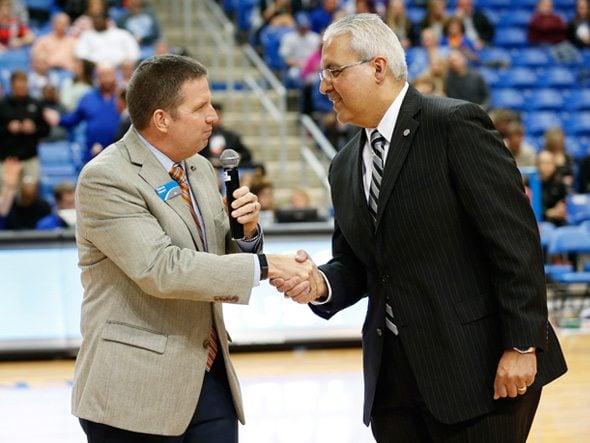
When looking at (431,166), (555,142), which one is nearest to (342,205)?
(431,166)

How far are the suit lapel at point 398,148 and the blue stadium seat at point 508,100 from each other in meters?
9.94

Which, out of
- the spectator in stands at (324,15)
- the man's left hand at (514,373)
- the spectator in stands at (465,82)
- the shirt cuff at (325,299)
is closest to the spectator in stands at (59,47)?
the spectator in stands at (324,15)

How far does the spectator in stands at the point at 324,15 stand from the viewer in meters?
12.6

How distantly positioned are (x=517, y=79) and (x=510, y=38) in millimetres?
1146

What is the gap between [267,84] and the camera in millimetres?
12727

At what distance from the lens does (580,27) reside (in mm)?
14266

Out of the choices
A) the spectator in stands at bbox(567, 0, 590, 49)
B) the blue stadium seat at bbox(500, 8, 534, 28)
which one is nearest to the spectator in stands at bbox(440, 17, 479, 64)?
the blue stadium seat at bbox(500, 8, 534, 28)

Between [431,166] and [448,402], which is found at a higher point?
[431,166]

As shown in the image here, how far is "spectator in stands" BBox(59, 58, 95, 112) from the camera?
34.3ft

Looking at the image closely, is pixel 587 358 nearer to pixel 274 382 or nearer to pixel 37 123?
pixel 274 382

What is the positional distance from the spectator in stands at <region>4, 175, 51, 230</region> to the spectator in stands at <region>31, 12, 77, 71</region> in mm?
2497

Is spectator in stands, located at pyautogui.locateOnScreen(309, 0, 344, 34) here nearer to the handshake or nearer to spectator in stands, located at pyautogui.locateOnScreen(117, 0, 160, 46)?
spectator in stands, located at pyautogui.locateOnScreen(117, 0, 160, 46)

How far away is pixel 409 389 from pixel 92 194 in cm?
118

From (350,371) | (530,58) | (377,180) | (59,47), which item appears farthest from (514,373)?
(530,58)
